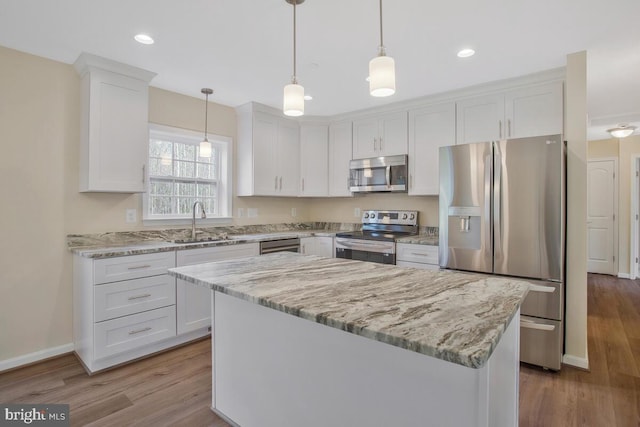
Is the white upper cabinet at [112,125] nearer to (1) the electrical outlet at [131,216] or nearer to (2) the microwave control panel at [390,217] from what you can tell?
(1) the electrical outlet at [131,216]

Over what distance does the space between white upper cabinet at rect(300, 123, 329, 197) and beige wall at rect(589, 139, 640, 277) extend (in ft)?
16.5

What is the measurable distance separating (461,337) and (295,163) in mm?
3696

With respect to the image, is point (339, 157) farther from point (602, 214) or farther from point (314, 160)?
point (602, 214)

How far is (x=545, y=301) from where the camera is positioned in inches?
101

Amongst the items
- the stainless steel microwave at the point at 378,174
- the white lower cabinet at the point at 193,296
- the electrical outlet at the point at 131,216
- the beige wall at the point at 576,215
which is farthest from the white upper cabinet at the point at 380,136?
the electrical outlet at the point at 131,216

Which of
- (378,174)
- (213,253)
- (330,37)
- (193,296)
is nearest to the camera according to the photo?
(330,37)

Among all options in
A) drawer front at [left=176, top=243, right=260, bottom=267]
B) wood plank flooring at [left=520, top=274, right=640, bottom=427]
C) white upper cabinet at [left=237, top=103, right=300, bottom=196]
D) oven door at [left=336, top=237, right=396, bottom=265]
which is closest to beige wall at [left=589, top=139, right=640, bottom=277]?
wood plank flooring at [left=520, top=274, right=640, bottom=427]

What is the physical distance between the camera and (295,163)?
173 inches

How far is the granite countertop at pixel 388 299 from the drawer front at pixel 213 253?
45.6 inches

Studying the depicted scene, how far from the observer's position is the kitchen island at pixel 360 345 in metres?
0.99

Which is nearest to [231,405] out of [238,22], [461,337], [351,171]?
[461,337]

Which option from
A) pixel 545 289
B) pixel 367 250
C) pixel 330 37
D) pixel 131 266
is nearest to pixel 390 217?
pixel 367 250

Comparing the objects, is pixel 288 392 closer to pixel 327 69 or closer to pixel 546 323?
pixel 546 323

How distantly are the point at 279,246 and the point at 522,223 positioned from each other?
2.31 m
